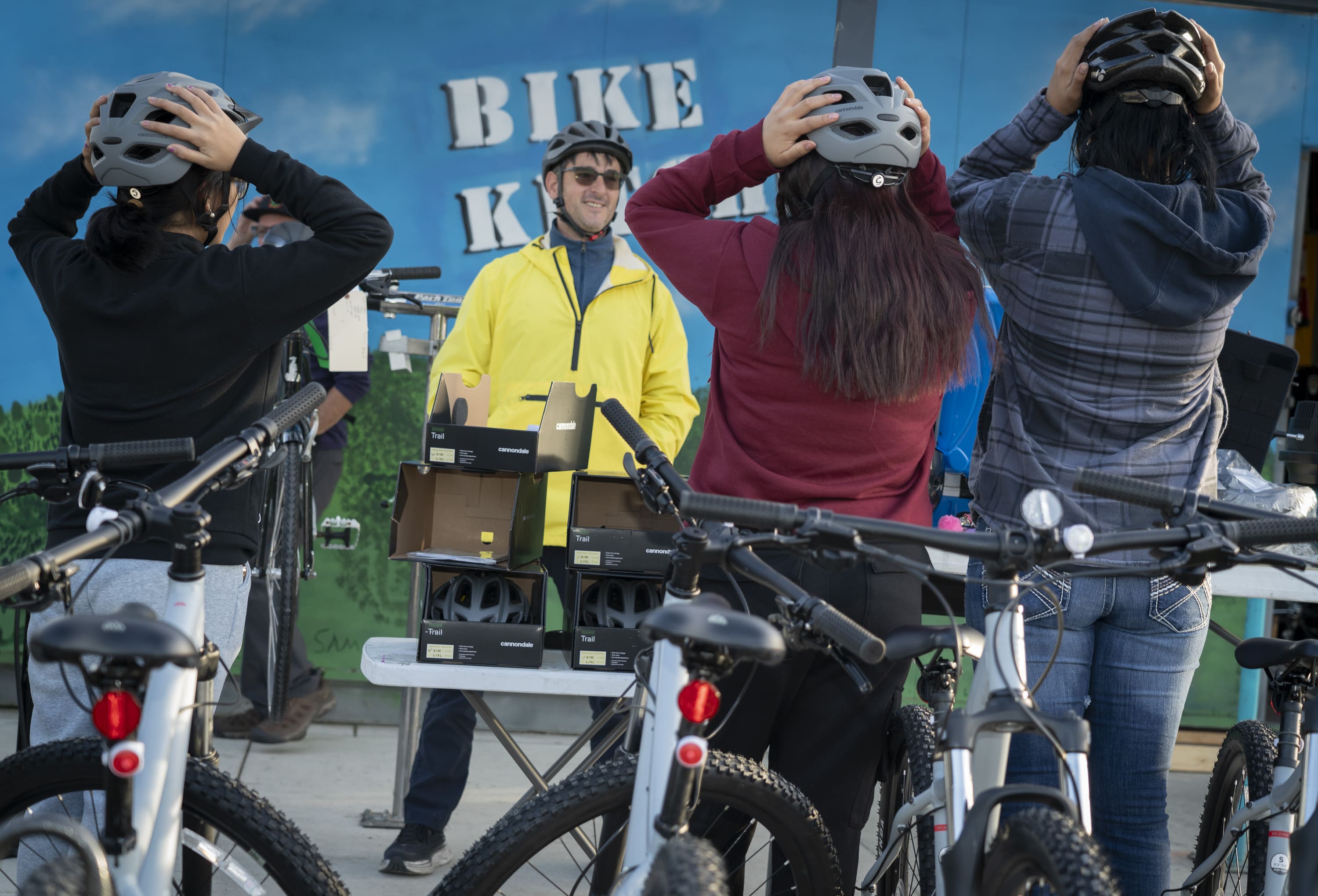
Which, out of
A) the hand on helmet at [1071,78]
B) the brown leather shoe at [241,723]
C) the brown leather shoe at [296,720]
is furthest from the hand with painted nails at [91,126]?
the brown leather shoe at [241,723]

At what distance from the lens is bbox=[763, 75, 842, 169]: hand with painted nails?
2.24 meters

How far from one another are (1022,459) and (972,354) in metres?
0.23

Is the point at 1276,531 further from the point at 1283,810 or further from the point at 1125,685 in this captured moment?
the point at 1283,810

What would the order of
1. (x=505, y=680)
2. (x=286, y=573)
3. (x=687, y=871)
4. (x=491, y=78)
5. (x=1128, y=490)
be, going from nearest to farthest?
(x=687, y=871) → (x=1128, y=490) → (x=505, y=680) → (x=286, y=573) → (x=491, y=78)

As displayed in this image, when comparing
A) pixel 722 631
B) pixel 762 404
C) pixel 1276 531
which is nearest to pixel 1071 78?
pixel 762 404

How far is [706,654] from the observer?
175 cm

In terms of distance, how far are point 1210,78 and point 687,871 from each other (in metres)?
1.80

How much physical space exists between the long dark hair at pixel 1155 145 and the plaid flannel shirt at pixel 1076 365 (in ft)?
0.31

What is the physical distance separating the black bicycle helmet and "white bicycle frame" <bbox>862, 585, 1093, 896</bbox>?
106 cm

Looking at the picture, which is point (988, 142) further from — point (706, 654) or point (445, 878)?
point (445, 878)

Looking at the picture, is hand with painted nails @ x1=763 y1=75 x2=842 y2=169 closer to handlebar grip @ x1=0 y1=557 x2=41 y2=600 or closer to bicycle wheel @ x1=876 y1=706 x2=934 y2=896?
bicycle wheel @ x1=876 y1=706 x2=934 y2=896

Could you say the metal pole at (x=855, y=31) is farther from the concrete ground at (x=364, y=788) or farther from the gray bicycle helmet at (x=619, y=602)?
the concrete ground at (x=364, y=788)

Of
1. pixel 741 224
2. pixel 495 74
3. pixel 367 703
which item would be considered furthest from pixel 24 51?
pixel 741 224

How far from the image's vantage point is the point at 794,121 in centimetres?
225
